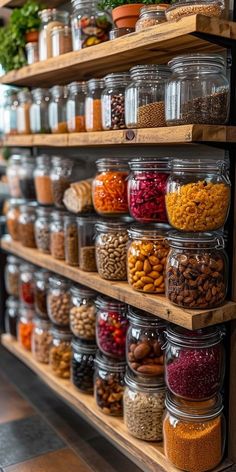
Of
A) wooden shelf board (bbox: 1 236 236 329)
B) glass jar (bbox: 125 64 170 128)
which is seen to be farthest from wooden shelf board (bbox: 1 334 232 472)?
glass jar (bbox: 125 64 170 128)

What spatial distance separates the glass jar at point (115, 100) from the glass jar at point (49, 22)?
19.3 inches

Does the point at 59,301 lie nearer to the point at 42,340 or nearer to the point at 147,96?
the point at 42,340

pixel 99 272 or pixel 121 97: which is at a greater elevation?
pixel 121 97

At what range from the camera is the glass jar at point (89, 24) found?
186 cm

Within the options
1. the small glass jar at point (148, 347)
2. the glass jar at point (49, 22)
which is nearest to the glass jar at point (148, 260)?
the small glass jar at point (148, 347)

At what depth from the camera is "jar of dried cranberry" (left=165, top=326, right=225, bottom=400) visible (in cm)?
154

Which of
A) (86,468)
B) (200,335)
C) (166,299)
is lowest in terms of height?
(86,468)

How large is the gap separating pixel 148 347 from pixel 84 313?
0.40 metres

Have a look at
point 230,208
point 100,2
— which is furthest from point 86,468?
point 100,2

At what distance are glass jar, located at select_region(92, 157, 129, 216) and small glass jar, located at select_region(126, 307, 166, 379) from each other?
1.26 feet

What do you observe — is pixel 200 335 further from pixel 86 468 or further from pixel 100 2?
pixel 100 2

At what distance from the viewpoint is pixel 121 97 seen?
1721 millimetres

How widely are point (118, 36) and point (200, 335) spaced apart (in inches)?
39.0

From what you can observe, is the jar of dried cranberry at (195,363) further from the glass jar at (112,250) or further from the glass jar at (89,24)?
the glass jar at (89,24)
